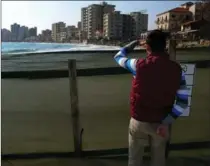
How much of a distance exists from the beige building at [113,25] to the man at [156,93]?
2.00 m

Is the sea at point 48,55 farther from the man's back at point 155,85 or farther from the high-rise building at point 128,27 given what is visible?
the man's back at point 155,85

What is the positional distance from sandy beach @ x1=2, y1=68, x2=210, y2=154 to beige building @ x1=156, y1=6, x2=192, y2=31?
2.04 ft

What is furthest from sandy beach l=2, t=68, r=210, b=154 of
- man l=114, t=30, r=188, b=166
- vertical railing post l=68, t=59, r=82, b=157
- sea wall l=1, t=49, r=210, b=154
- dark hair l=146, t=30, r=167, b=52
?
dark hair l=146, t=30, r=167, b=52

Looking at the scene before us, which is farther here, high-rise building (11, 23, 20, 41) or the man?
high-rise building (11, 23, 20, 41)

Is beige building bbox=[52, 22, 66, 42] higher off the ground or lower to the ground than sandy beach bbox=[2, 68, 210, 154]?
higher

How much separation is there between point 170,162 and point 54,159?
1.18m

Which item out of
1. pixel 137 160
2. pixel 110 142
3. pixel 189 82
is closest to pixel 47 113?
pixel 110 142

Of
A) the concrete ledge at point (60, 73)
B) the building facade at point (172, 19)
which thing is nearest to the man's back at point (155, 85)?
the concrete ledge at point (60, 73)

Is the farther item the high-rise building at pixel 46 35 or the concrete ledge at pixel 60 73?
the high-rise building at pixel 46 35

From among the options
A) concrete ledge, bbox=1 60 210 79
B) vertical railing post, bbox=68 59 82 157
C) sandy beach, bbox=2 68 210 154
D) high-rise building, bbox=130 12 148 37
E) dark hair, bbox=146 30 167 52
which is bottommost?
→ sandy beach, bbox=2 68 210 154

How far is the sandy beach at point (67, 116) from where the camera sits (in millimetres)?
4324

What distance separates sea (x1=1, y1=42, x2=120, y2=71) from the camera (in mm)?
4793

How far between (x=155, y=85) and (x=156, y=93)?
0.05 m

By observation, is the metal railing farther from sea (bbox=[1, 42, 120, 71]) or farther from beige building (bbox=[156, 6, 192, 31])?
beige building (bbox=[156, 6, 192, 31])
